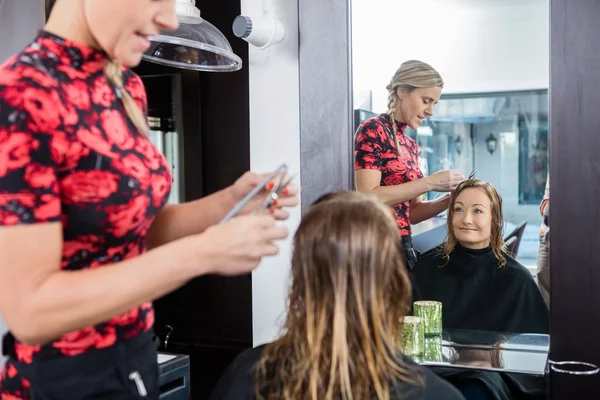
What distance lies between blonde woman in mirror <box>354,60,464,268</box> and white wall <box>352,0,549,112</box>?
28mm

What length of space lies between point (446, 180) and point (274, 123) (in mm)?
530

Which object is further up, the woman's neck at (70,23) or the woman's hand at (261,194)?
the woman's neck at (70,23)

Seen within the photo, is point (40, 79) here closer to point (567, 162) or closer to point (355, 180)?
point (355, 180)

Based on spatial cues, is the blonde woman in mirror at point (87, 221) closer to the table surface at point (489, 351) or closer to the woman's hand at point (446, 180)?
the woman's hand at point (446, 180)

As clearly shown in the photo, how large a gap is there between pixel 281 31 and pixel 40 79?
103 centimetres

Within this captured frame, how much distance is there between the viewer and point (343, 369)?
102 centimetres

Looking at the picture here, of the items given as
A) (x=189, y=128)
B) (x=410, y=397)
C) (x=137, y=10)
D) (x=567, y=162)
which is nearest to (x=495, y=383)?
(x=567, y=162)

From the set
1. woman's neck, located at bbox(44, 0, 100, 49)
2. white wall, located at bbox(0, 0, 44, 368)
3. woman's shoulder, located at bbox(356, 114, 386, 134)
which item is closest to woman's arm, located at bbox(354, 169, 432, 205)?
woman's shoulder, located at bbox(356, 114, 386, 134)

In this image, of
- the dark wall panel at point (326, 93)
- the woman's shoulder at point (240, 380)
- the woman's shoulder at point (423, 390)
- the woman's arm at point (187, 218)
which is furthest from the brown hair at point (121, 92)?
the dark wall panel at point (326, 93)

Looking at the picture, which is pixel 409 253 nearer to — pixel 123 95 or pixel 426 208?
pixel 426 208

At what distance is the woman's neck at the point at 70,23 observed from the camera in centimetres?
93

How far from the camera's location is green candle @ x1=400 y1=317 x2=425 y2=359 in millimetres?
1647

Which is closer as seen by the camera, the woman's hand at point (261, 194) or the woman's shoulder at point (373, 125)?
the woman's hand at point (261, 194)

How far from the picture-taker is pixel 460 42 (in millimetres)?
1592
